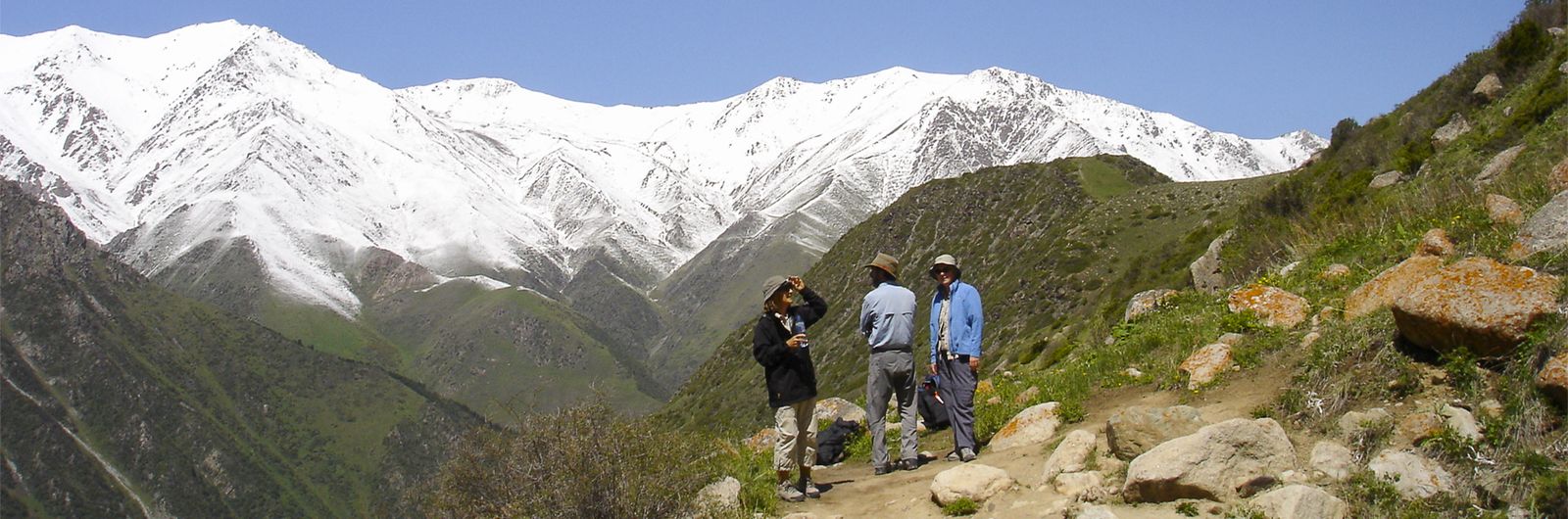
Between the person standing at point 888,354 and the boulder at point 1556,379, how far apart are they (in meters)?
5.80

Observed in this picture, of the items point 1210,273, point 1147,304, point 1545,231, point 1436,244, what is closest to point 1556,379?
point 1545,231

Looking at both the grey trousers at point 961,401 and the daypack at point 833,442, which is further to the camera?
the daypack at point 833,442

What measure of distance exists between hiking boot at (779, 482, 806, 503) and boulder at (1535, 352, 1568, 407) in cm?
651

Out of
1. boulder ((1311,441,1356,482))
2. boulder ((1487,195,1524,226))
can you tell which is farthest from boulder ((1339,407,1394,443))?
boulder ((1487,195,1524,226))

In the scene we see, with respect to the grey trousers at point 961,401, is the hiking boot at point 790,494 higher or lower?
lower

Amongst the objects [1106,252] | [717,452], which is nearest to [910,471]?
[717,452]

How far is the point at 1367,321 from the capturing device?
10.8 m

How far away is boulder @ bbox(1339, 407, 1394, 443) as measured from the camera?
31.5 feet

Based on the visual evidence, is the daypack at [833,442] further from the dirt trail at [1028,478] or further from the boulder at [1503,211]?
the boulder at [1503,211]

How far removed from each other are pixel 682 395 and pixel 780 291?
115m

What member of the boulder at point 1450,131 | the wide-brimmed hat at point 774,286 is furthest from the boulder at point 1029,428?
the boulder at point 1450,131

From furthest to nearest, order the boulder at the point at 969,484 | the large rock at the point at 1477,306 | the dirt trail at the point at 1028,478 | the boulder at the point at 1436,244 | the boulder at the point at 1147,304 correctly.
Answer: the boulder at the point at 1147,304, the boulder at the point at 1436,244, the boulder at the point at 969,484, the dirt trail at the point at 1028,478, the large rock at the point at 1477,306

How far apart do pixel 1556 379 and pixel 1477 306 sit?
3.52ft

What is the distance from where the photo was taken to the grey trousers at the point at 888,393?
42.0 feet
